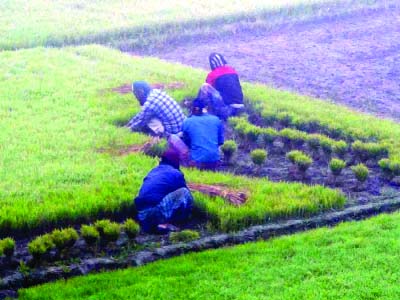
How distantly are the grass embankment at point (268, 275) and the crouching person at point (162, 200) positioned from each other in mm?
1066

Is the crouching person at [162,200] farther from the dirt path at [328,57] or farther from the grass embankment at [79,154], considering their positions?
A: the dirt path at [328,57]

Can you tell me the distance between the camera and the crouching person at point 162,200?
927 centimetres

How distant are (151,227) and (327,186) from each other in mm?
3105

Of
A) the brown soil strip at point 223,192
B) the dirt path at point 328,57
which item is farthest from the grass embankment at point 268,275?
the dirt path at point 328,57

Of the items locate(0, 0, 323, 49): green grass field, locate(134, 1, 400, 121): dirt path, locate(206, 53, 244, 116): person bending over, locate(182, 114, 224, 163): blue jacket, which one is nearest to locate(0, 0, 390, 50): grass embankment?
locate(0, 0, 323, 49): green grass field

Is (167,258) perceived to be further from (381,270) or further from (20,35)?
(20,35)

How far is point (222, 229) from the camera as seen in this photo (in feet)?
30.6

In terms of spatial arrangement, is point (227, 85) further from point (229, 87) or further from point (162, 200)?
point (162, 200)

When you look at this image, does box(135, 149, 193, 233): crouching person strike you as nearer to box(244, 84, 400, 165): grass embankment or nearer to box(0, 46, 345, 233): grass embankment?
box(0, 46, 345, 233): grass embankment

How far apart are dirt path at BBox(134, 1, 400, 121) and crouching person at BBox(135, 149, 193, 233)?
6.97 meters

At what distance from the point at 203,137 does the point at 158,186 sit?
250cm

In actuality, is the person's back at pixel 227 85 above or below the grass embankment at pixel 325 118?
above

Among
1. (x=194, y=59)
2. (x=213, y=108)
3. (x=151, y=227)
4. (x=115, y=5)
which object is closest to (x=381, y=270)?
(x=151, y=227)

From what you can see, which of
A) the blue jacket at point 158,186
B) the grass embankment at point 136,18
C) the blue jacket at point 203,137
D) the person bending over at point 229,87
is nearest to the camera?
the blue jacket at point 158,186
